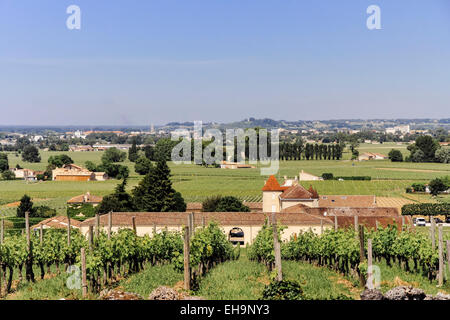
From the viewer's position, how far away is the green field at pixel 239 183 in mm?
59969

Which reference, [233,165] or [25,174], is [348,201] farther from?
[25,174]

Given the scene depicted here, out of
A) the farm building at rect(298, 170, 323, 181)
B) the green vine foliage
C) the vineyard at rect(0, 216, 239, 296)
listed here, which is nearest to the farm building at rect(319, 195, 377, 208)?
the green vine foliage

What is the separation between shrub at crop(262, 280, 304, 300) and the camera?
1202 centimetres

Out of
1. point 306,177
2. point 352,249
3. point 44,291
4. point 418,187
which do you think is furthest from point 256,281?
point 306,177

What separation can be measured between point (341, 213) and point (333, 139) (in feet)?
451

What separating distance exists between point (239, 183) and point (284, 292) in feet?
191

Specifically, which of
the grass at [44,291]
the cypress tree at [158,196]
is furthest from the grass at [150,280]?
the cypress tree at [158,196]

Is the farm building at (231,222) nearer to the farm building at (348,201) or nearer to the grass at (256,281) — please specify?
the grass at (256,281)

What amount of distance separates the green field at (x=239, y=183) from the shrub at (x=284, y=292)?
129 ft

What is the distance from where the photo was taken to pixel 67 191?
213 ft

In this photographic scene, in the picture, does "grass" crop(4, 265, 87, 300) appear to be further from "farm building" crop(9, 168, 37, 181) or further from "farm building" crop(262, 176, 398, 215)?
"farm building" crop(9, 168, 37, 181)

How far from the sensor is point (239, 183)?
232 ft
